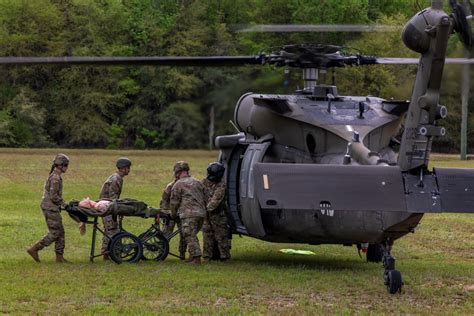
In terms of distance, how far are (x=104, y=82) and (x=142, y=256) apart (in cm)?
1188

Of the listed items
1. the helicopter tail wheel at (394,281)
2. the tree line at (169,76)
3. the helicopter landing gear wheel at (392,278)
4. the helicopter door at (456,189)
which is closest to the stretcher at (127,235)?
the tree line at (169,76)

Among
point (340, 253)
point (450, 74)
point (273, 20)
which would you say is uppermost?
point (273, 20)

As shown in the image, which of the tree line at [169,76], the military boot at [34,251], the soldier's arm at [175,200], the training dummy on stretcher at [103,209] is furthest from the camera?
the tree line at [169,76]

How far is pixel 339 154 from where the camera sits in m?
14.7

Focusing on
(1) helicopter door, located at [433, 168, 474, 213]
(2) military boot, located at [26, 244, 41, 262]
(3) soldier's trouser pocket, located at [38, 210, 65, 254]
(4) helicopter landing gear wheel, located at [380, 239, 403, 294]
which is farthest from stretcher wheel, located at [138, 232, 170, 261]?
(1) helicopter door, located at [433, 168, 474, 213]

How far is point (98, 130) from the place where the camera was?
2486 cm

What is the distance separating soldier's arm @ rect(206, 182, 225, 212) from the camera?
15.9 meters

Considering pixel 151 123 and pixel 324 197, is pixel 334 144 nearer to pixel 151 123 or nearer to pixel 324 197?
pixel 324 197

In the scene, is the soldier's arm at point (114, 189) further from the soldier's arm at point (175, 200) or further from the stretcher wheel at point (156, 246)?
the soldier's arm at point (175, 200)

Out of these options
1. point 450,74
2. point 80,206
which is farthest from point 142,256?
point 450,74

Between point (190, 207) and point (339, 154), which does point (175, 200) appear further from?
point (339, 154)

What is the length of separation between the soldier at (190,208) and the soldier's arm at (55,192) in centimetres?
178

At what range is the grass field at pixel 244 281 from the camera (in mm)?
11711

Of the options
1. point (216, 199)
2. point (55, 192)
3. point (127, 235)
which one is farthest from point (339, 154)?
point (55, 192)
